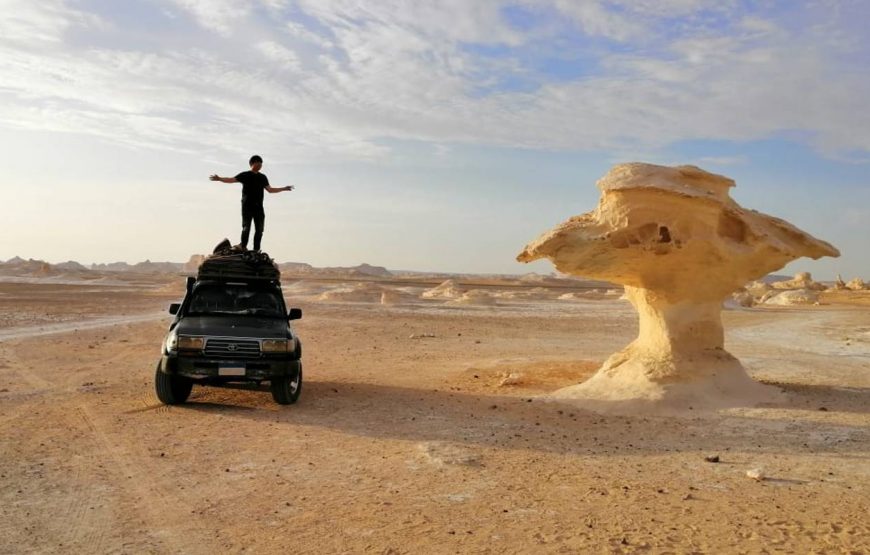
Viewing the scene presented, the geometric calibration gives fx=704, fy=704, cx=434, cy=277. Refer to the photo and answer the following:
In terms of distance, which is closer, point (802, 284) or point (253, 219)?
point (253, 219)

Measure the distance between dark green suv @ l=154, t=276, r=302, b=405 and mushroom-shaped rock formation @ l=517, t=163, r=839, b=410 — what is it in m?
4.57

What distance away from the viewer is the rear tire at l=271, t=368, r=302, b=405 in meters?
10.8

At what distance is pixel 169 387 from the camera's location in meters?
10.7

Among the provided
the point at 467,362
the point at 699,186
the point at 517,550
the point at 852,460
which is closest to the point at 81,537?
the point at 517,550

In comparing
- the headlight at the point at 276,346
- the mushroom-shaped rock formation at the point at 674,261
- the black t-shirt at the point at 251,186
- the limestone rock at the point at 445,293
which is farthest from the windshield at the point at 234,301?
the limestone rock at the point at 445,293

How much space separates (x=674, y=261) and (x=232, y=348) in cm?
732

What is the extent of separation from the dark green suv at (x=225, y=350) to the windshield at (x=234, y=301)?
16 mm

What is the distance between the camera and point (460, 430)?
9469mm

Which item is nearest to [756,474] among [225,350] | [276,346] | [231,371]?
[276,346]

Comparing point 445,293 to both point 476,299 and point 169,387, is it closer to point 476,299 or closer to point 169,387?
point 476,299

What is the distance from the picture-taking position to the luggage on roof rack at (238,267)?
11.6 meters

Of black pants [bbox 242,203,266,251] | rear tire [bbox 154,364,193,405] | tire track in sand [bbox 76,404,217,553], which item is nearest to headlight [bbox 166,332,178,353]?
rear tire [bbox 154,364,193,405]

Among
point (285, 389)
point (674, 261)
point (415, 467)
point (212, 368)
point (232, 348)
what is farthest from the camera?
point (674, 261)

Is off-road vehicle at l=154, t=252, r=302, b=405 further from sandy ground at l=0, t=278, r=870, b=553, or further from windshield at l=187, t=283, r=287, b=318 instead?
sandy ground at l=0, t=278, r=870, b=553
